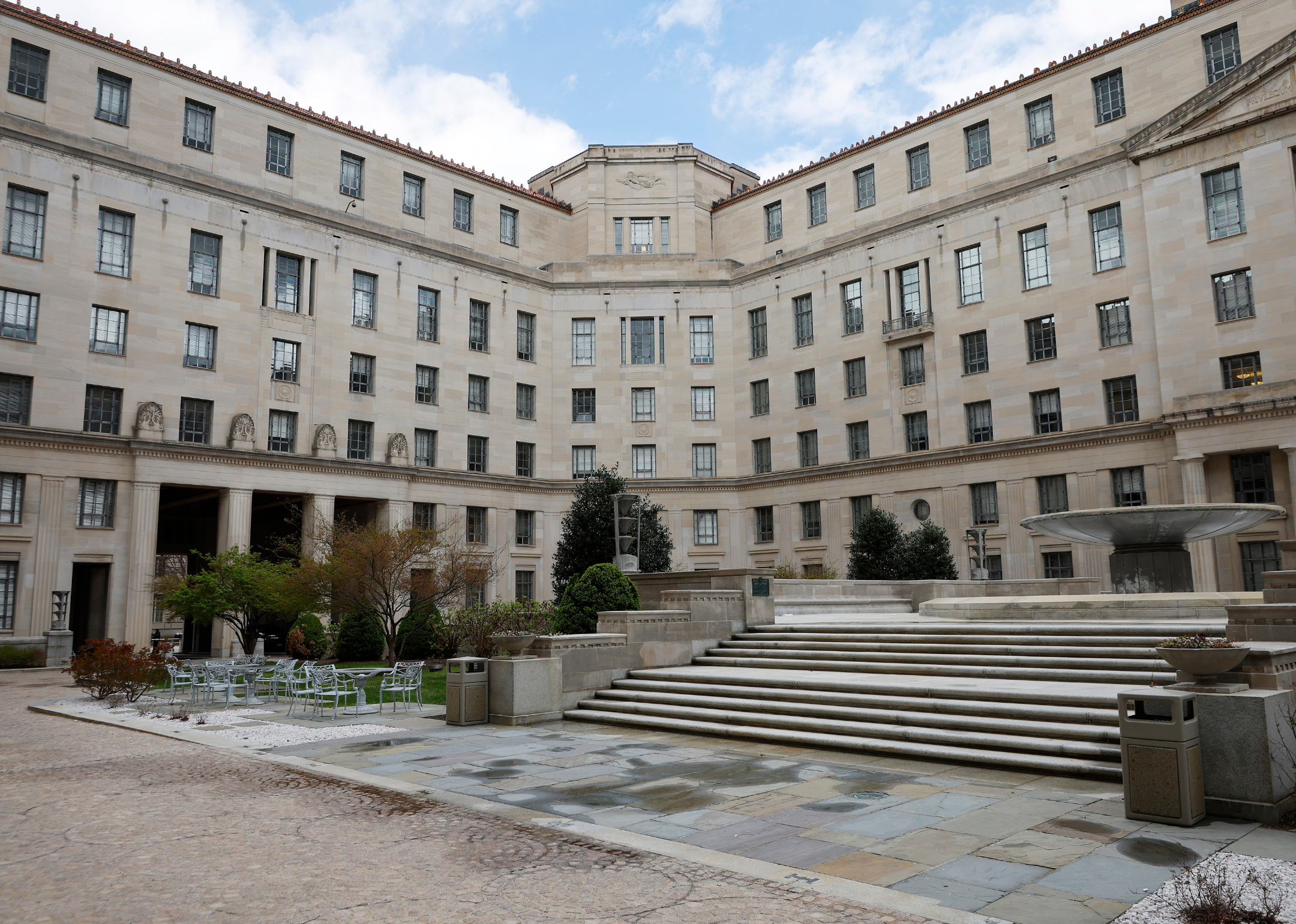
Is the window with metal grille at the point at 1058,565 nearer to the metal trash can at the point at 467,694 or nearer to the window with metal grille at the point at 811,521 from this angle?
the window with metal grille at the point at 811,521

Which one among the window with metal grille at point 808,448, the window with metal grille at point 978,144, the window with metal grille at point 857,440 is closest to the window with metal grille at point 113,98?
the window with metal grille at point 808,448

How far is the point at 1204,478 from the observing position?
30.7 metres

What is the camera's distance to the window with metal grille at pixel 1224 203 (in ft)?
104

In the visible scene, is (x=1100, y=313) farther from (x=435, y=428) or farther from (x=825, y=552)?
(x=435, y=428)

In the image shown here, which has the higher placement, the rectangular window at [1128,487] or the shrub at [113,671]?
the rectangular window at [1128,487]

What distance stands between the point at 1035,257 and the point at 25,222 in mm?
39153

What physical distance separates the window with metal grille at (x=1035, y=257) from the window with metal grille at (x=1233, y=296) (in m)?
6.22

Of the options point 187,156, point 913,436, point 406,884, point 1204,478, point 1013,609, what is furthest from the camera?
point 913,436

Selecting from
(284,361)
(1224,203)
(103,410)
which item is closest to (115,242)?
(103,410)

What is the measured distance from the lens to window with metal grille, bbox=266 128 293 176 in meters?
39.8

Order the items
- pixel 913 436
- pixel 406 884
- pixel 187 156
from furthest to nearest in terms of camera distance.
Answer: pixel 913 436, pixel 187 156, pixel 406 884

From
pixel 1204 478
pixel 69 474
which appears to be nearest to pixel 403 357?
pixel 69 474

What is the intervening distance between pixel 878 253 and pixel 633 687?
30.6m

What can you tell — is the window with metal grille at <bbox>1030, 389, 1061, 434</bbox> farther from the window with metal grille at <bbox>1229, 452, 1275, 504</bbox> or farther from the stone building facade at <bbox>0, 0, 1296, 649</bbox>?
the window with metal grille at <bbox>1229, 452, 1275, 504</bbox>
